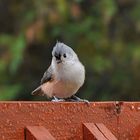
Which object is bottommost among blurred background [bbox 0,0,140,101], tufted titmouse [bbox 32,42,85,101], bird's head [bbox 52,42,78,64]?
tufted titmouse [bbox 32,42,85,101]

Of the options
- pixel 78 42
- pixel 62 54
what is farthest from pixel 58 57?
pixel 78 42

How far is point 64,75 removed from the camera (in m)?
4.63

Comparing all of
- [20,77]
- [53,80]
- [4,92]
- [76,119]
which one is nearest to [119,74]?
[20,77]

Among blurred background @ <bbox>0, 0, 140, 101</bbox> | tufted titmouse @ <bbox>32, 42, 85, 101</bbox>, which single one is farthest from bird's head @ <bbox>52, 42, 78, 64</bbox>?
blurred background @ <bbox>0, 0, 140, 101</bbox>

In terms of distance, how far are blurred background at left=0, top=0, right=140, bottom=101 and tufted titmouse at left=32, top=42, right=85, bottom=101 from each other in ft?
11.0

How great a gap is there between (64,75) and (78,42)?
4561 millimetres

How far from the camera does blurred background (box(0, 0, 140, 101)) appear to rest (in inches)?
337

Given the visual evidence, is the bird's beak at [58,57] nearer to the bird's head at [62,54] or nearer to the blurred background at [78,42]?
the bird's head at [62,54]

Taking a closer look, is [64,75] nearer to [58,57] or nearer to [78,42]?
[58,57]

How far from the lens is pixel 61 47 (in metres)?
4.60

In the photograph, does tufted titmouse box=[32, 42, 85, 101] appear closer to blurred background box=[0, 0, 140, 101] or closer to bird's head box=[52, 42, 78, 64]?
bird's head box=[52, 42, 78, 64]

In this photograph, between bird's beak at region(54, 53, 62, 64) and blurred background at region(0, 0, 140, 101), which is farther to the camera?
blurred background at region(0, 0, 140, 101)

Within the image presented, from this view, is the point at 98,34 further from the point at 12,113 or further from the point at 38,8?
the point at 12,113

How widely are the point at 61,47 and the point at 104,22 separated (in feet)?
14.6
